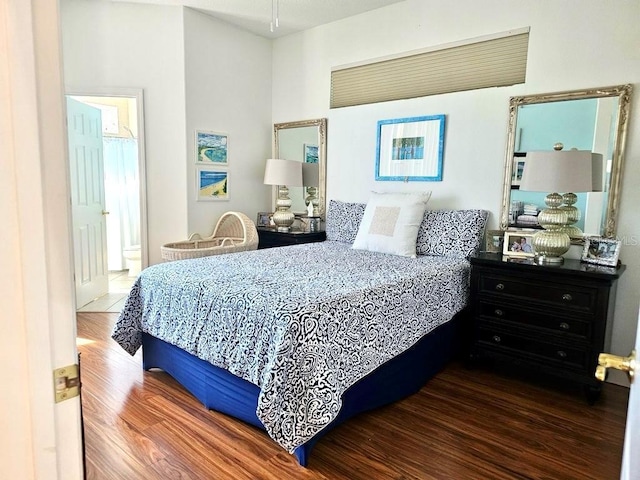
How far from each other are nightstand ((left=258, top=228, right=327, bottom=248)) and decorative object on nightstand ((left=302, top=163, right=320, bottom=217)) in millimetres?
319

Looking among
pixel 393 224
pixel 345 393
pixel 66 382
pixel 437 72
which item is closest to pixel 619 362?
pixel 66 382

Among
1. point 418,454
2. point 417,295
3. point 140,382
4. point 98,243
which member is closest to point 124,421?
point 140,382

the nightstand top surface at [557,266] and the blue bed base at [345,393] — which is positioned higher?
the nightstand top surface at [557,266]

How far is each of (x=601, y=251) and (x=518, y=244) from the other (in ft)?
1.60

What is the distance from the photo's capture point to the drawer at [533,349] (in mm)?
2430

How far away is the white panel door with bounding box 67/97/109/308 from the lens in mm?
3914

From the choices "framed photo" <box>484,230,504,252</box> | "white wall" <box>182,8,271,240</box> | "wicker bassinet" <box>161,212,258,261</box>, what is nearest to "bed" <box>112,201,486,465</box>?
"framed photo" <box>484,230,504,252</box>

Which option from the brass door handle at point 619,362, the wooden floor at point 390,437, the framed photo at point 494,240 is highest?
the brass door handle at point 619,362

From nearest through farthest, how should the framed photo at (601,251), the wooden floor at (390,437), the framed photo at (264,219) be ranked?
1. the wooden floor at (390,437)
2. the framed photo at (601,251)
3. the framed photo at (264,219)

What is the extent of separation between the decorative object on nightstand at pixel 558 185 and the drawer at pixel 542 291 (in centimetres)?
19

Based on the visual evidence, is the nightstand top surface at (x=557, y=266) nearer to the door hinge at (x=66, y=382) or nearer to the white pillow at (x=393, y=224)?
the white pillow at (x=393, y=224)

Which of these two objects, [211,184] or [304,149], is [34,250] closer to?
[211,184]

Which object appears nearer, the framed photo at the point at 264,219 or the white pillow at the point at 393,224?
the white pillow at the point at 393,224

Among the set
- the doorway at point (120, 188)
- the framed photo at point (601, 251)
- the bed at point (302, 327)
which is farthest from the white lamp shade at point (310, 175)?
the framed photo at point (601, 251)
